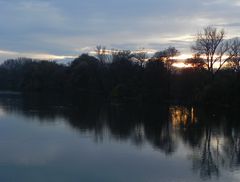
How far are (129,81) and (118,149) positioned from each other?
1500 inches

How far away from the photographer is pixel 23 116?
1257 inches

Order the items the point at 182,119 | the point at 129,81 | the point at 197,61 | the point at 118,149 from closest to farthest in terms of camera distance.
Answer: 1. the point at 118,149
2. the point at 182,119
3. the point at 197,61
4. the point at 129,81

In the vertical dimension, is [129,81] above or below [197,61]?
below

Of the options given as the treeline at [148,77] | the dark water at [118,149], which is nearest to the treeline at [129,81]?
the treeline at [148,77]

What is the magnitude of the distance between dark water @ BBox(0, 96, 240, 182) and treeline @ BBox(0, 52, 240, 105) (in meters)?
10.0

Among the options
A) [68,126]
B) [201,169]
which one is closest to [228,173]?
[201,169]

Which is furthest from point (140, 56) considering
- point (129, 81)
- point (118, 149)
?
point (118, 149)

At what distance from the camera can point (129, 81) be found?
5712 centimetres

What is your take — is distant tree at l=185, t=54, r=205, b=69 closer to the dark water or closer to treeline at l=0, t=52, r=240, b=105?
treeline at l=0, t=52, r=240, b=105

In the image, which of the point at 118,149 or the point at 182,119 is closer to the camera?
the point at 118,149

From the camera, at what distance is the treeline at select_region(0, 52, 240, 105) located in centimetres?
4156

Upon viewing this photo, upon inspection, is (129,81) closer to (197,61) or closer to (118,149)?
(197,61)

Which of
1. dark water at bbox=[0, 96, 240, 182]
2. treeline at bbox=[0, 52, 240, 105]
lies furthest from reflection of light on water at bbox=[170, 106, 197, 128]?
treeline at bbox=[0, 52, 240, 105]

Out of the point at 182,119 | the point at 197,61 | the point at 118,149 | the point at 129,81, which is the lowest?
the point at 182,119
